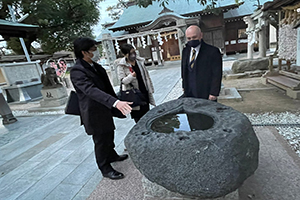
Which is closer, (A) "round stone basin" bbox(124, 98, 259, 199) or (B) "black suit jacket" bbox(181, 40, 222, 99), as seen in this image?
(A) "round stone basin" bbox(124, 98, 259, 199)

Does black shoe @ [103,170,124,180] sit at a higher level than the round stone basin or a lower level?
lower

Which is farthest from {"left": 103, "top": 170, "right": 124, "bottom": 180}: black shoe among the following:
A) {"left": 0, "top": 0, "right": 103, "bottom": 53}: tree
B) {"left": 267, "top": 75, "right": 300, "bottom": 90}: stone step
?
{"left": 0, "top": 0, "right": 103, "bottom": 53}: tree

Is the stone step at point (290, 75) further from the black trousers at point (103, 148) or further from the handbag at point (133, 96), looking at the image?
the black trousers at point (103, 148)

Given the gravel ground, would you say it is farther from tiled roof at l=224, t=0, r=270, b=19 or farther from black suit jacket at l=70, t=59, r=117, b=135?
tiled roof at l=224, t=0, r=270, b=19

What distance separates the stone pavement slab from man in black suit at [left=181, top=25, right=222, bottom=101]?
100 centimetres

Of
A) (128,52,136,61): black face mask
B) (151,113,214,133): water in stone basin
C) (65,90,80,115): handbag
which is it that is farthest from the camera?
(128,52,136,61): black face mask

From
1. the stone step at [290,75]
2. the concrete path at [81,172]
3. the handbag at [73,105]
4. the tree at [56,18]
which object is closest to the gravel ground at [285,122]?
the concrete path at [81,172]

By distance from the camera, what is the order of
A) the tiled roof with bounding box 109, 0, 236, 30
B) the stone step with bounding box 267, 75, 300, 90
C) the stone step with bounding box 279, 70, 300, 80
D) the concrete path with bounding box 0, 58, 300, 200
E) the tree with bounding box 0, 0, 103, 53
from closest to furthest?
1. the concrete path with bounding box 0, 58, 300, 200
2. the stone step with bounding box 267, 75, 300, 90
3. the stone step with bounding box 279, 70, 300, 80
4. the tree with bounding box 0, 0, 103, 53
5. the tiled roof with bounding box 109, 0, 236, 30

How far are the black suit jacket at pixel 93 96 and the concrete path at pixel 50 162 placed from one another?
2.67 ft

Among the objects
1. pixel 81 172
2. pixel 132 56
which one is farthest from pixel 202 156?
pixel 81 172

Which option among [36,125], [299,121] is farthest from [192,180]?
[36,125]

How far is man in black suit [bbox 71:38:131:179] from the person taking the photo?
1747mm

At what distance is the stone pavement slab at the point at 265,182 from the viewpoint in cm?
172

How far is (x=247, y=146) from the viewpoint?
1303 mm
